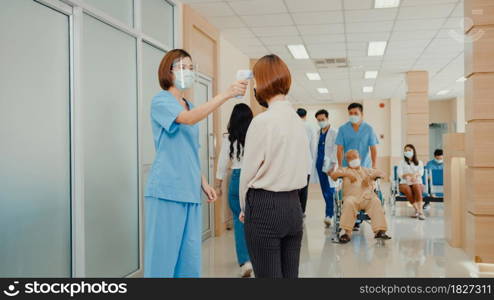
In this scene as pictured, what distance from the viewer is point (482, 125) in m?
4.18

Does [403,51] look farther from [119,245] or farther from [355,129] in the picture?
[119,245]

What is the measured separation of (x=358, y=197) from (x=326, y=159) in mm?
1100

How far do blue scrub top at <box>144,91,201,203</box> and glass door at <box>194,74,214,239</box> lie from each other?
11.2 ft

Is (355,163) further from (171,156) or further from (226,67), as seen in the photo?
(171,156)

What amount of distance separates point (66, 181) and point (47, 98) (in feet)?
1.77

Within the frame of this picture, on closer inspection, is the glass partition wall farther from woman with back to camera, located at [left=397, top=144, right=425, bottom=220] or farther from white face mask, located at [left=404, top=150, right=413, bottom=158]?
white face mask, located at [left=404, top=150, right=413, bottom=158]

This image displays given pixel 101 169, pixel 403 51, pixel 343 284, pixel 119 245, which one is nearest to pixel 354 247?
pixel 119 245

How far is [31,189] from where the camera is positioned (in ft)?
8.36

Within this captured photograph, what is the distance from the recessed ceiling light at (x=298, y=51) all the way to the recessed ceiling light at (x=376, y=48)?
1084 mm

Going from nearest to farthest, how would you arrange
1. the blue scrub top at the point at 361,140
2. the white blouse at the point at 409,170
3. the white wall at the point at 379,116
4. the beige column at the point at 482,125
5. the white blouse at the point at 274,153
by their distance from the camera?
the white blouse at the point at 274,153 → the beige column at the point at 482,125 → the blue scrub top at the point at 361,140 → the white blouse at the point at 409,170 → the white wall at the point at 379,116

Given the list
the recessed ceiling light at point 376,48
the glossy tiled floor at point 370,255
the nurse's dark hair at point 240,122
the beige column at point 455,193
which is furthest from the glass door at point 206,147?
the recessed ceiling light at point 376,48

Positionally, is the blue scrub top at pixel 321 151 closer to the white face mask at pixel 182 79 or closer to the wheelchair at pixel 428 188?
the wheelchair at pixel 428 188

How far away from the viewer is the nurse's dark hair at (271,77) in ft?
6.10

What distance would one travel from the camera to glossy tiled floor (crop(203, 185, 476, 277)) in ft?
13.2
